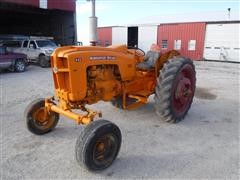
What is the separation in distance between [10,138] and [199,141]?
3.14 meters

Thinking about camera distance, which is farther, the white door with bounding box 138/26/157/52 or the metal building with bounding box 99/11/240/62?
the white door with bounding box 138/26/157/52

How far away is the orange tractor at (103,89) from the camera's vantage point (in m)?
3.29

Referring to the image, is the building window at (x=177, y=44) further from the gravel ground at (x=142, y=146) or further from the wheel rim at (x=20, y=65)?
the gravel ground at (x=142, y=146)

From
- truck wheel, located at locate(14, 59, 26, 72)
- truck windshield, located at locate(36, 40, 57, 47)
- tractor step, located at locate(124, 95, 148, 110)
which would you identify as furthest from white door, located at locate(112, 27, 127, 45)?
tractor step, located at locate(124, 95, 148, 110)

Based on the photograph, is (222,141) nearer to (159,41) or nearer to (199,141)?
(199,141)

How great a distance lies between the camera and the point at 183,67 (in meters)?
4.88

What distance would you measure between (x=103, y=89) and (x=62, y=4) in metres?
12.9

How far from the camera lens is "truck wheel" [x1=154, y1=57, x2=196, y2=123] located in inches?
180

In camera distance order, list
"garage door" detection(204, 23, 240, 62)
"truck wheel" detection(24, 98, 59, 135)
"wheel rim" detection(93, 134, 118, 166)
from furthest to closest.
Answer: "garage door" detection(204, 23, 240, 62)
"truck wheel" detection(24, 98, 59, 135)
"wheel rim" detection(93, 134, 118, 166)

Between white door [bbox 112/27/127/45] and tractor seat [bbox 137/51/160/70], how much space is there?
2102 cm

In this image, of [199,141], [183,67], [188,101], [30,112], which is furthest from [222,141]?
[30,112]

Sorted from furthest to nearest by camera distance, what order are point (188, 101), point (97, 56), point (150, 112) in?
point (150, 112), point (188, 101), point (97, 56)

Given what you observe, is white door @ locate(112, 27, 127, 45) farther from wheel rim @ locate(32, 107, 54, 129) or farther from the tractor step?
wheel rim @ locate(32, 107, 54, 129)

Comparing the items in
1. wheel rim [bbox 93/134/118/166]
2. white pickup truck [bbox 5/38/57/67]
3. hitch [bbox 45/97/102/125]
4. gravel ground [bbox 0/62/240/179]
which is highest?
white pickup truck [bbox 5/38/57/67]
